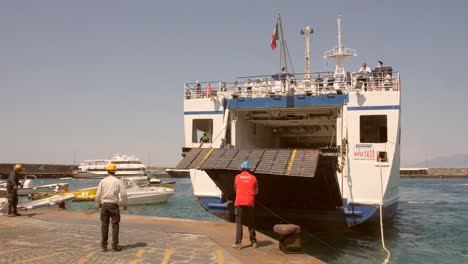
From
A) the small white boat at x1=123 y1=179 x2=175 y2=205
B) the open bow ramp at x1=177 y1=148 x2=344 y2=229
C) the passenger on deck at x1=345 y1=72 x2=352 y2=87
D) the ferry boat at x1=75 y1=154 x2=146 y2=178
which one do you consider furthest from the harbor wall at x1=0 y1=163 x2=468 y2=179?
the passenger on deck at x1=345 y1=72 x2=352 y2=87

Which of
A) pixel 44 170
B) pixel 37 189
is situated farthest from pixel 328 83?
pixel 44 170

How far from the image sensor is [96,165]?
80.4 meters

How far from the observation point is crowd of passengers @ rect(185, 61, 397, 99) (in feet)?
44.7

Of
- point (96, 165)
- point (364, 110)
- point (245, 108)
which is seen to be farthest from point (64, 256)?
point (96, 165)

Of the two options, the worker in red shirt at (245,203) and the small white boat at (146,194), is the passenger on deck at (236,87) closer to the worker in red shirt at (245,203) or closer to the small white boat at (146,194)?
the worker in red shirt at (245,203)

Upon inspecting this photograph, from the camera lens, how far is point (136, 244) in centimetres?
823

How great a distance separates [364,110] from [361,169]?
207 centimetres

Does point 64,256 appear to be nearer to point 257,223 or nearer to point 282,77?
point 257,223

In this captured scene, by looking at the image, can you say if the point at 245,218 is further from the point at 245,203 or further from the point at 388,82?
the point at 388,82

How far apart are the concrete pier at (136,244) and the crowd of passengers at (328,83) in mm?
6055

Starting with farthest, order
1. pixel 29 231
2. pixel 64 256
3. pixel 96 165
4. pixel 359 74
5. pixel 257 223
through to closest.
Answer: pixel 96 165 < pixel 257 223 < pixel 359 74 < pixel 29 231 < pixel 64 256

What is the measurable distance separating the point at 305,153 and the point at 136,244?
17.8ft

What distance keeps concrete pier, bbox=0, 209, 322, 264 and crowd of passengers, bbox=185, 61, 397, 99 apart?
605 cm

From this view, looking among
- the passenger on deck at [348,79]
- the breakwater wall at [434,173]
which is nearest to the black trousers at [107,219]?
the passenger on deck at [348,79]
